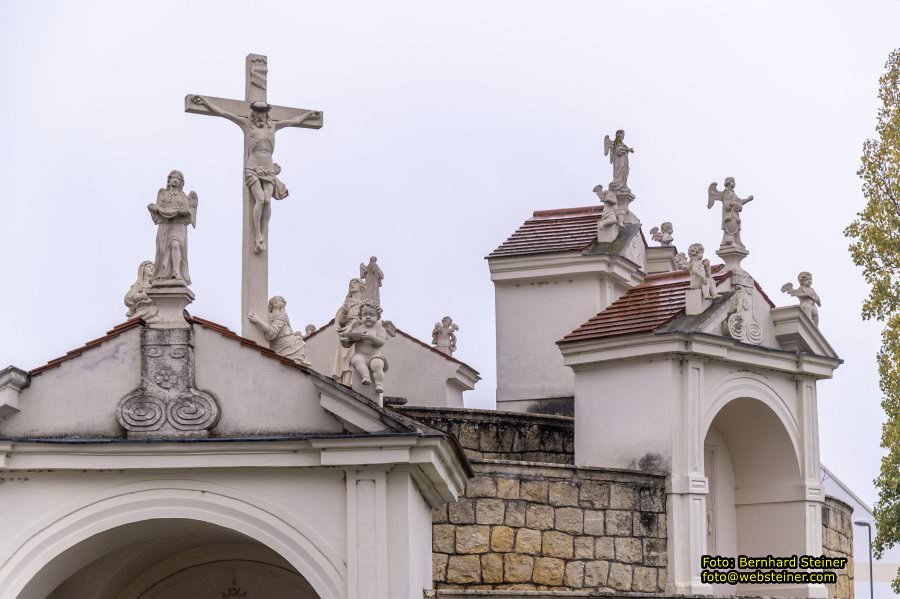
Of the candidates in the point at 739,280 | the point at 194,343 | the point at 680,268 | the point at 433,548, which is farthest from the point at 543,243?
the point at 194,343

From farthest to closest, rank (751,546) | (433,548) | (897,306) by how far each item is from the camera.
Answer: (897,306) → (751,546) → (433,548)

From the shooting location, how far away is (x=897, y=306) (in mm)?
29422

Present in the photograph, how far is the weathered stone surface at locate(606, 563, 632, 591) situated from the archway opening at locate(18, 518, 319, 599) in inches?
156

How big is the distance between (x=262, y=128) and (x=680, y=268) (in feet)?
27.2

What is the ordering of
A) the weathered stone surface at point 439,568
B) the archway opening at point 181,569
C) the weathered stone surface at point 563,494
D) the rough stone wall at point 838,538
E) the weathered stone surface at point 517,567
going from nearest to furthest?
the archway opening at point 181,569, the weathered stone surface at point 439,568, the weathered stone surface at point 517,567, the weathered stone surface at point 563,494, the rough stone wall at point 838,538

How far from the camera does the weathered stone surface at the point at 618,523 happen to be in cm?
2227

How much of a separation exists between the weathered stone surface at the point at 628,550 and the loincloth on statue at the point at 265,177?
18.2ft

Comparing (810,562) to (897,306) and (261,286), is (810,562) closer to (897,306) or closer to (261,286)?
(897,306)

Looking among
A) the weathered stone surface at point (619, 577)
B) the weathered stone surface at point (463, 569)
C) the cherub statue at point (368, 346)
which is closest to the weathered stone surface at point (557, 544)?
the weathered stone surface at point (619, 577)

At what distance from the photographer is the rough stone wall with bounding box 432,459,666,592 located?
2106cm

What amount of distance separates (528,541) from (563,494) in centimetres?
76

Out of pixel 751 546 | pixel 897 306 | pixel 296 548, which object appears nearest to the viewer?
pixel 296 548

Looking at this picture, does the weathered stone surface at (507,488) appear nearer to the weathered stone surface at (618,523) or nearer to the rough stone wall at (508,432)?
the weathered stone surface at (618,523)

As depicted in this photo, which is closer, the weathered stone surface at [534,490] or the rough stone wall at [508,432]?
the weathered stone surface at [534,490]
